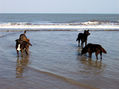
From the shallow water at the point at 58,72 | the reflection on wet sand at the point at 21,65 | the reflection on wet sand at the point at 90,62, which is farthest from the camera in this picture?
the reflection on wet sand at the point at 90,62

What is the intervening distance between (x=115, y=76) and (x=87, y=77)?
940 mm

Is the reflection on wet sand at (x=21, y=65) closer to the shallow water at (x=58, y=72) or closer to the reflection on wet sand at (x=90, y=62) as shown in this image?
the shallow water at (x=58, y=72)

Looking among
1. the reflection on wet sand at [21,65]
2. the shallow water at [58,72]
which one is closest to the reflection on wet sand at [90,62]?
the shallow water at [58,72]

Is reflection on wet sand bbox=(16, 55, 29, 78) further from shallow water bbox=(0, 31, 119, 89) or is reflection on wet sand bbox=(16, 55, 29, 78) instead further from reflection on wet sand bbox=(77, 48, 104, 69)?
reflection on wet sand bbox=(77, 48, 104, 69)

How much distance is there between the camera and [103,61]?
941 centimetres

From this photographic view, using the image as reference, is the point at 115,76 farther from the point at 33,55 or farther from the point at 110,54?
the point at 33,55

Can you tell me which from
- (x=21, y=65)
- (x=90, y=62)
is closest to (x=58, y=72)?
(x=21, y=65)

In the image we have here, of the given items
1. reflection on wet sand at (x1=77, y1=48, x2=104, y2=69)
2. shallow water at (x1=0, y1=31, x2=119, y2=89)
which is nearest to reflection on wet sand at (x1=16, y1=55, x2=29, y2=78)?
shallow water at (x1=0, y1=31, x2=119, y2=89)

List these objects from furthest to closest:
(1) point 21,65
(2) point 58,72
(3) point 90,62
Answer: (3) point 90,62, (1) point 21,65, (2) point 58,72

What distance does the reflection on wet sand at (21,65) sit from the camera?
24.5ft

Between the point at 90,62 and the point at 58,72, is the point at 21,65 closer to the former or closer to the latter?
the point at 58,72

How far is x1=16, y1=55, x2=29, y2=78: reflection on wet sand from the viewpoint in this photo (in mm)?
7460

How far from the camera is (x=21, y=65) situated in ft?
28.5

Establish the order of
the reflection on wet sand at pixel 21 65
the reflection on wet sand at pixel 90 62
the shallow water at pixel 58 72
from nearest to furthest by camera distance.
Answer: the shallow water at pixel 58 72 → the reflection on wet sand at pixel 21 65 → the reflection on wet sand at pixel 90 62
